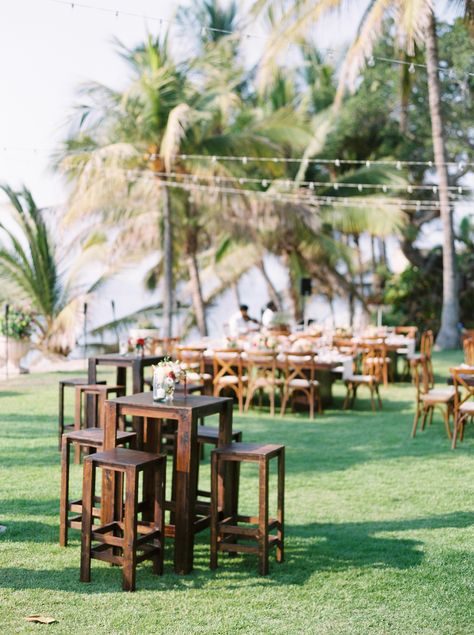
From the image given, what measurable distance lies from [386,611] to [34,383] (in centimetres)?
975

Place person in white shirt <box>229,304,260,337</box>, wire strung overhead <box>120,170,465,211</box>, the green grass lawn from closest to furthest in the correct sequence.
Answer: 1. the green grass lawn
2. person in white shirt <box>229,304,260,337</box>
3. wire strung overhead <box>120,170,465,211</box>

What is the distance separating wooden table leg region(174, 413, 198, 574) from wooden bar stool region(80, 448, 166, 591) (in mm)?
90

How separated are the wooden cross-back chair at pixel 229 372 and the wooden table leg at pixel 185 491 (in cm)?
552

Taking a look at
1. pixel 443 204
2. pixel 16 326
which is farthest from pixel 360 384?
pixel 443 204

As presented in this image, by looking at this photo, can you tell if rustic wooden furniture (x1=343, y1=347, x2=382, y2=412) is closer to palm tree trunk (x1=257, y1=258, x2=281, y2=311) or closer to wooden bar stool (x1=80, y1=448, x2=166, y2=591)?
wooden bar stool (x1=80, y1=448, x2=166, y2=591)

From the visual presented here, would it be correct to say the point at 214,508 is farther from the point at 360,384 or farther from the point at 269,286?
the point at 269,286

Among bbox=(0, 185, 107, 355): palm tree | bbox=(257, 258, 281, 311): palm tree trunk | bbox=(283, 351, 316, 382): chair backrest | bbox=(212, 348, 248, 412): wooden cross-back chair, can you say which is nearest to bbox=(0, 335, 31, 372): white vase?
bbox=(0, 185, 107, 355): palm tree

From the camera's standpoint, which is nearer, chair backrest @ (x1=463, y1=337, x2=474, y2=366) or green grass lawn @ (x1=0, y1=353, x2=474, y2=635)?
green grass lawn @ (x1=0, y1=353, x2=474, y2=635)

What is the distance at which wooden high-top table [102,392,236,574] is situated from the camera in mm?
4086

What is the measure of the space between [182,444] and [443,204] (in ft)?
45.4

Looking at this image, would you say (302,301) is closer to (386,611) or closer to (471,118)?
(471,118)

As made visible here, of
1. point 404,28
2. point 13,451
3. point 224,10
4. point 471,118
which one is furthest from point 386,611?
point 224,10

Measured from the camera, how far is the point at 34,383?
12523 mm

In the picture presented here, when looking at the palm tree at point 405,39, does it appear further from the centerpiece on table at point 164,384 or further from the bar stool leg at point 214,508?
the bar stool leg at point 214,508
